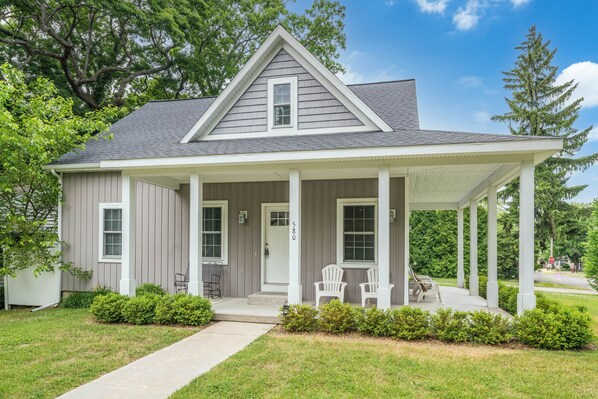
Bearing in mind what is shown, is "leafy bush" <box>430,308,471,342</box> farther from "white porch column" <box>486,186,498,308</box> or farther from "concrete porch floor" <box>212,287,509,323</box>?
"white porch column" <box>486,186,498,308</box>

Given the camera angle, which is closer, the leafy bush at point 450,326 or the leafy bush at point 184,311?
the leafy bush at point 450,326

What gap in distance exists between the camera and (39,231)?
29.2 ft

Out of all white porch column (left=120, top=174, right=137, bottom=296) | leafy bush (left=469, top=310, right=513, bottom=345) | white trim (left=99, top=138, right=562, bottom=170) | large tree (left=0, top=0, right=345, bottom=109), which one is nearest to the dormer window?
white trim (left=99, top=138, right=562, bottom=170)

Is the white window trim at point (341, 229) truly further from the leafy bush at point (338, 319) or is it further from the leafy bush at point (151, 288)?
the leafy bush at point (151, 288)

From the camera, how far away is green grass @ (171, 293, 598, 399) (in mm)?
3830

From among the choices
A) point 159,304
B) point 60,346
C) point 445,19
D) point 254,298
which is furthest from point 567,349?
point 445,19

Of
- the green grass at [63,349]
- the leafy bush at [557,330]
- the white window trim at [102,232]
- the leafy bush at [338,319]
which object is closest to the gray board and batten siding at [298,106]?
the white window trim at [102,232]

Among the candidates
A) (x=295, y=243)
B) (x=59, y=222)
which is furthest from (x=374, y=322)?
(x=59, y=222)

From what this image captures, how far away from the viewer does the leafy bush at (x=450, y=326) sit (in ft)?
18.5

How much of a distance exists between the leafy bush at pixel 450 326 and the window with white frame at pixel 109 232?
7.37 metres

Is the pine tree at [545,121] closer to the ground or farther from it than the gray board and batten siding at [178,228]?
farther from it

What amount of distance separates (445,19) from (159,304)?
16734 millimetres

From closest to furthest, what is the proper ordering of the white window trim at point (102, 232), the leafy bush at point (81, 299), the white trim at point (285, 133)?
the white trim at point (285, 133)
the leafy bush at point (81, 299)
the white window trim at point (102, 232)

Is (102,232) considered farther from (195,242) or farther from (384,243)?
(384,243)
